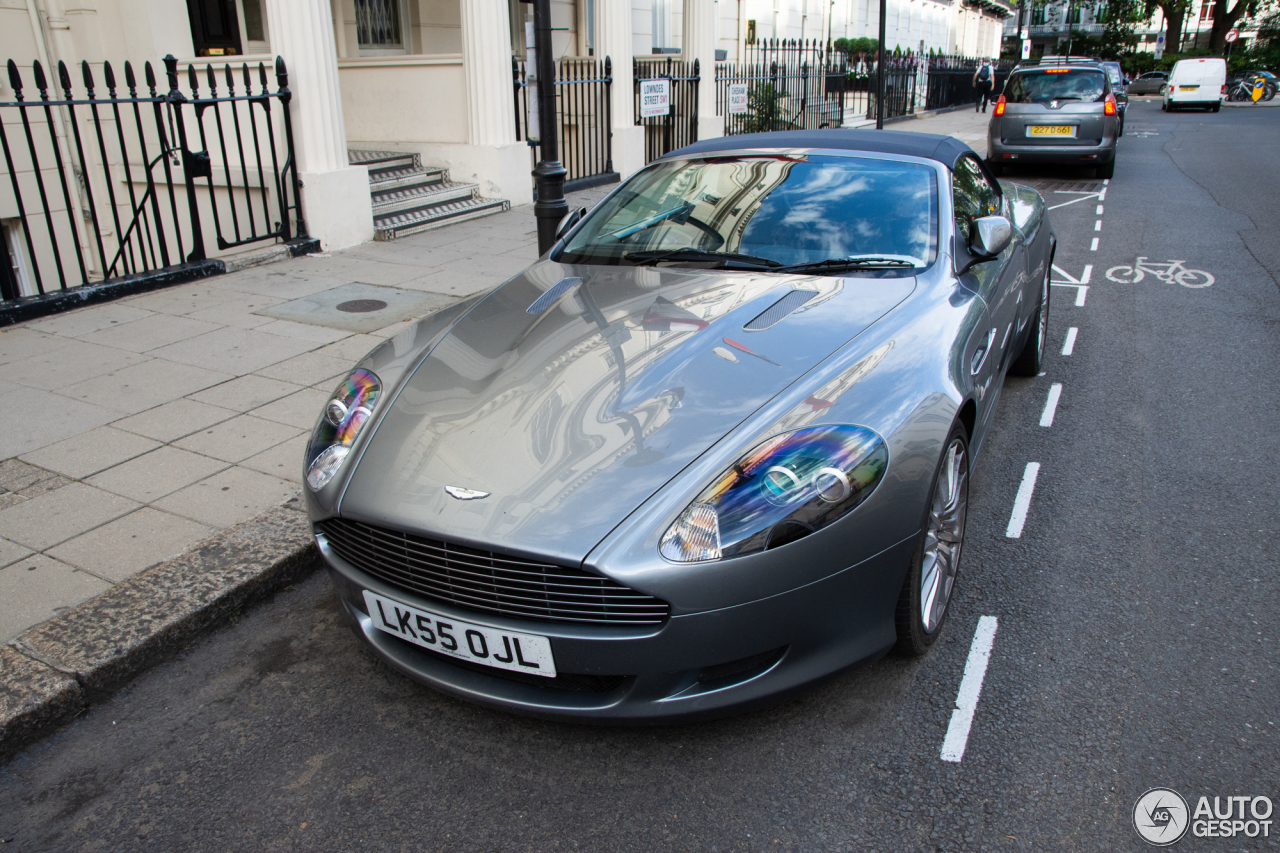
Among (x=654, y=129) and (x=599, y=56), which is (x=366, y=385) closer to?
(x=599, y=56)

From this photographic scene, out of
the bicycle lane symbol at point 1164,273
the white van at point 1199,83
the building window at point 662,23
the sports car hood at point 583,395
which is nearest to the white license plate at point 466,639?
the sports car hood at point 583,395

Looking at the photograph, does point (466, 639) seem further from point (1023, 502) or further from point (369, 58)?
point (369, 58)

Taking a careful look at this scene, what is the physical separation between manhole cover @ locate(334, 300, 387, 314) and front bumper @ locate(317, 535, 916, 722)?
4760 mm

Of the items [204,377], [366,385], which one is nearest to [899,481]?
[366,385]

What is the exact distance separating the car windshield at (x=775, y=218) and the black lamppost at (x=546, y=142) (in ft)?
6.23

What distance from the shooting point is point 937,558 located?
9.53 feet

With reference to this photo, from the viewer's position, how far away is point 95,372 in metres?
5.56

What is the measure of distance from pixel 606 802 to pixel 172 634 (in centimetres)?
166

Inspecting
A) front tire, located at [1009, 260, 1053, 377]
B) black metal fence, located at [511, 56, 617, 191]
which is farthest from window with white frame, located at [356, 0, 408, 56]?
front tire, located at [1009, 260, 1053, 377]

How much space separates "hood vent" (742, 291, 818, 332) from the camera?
304 centimetres

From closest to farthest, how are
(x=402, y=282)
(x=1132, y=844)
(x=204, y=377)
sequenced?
(x=1132, y=844)
(x=204, y=377)
(x=402, y=282)

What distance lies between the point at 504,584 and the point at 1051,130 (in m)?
14.5

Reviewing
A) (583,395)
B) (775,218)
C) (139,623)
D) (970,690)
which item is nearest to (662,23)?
(775,218)

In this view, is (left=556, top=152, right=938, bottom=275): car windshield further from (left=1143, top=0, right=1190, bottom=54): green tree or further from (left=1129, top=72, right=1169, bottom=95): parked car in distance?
(left=1143, top=0, right=1190, bottom=54): green tree
